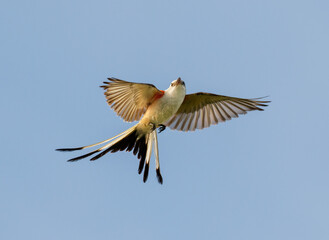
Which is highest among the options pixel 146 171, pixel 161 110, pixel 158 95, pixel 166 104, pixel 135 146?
pixel 158 95

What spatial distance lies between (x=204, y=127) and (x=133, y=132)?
5.38ft

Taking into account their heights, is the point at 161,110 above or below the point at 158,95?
below

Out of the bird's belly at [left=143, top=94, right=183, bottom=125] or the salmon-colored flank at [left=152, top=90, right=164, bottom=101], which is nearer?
the bird's belly at [left=143, top=94, right=183, bottom=125]

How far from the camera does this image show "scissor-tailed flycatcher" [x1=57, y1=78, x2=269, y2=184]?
29.9 ft

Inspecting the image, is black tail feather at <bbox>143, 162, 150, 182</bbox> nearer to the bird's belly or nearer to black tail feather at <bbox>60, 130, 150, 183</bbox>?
black tail feather at <bbox>60, 130, 150, 183</bbox>

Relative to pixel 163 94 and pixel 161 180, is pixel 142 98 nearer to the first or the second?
pixel 163 94

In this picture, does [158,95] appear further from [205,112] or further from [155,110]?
[205,112]

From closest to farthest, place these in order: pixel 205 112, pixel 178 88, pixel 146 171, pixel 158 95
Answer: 1. pixel 178 88
2. pixel 146 171
3. pixel 158 95
4. pixel 205 112

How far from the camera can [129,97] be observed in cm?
948

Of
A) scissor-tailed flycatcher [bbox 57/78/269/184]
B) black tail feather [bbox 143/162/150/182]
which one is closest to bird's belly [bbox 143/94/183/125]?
scissor-tailed flycatcher [bbox 57/78/269/184]

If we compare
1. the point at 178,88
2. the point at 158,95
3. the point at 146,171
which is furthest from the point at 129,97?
the point at 146,171

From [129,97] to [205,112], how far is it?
1.70 meters

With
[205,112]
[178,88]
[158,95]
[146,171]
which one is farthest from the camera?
[205,112]

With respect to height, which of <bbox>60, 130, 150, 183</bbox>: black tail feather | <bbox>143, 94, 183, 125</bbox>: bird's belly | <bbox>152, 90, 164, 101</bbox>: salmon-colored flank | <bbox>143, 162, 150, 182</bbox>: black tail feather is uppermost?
<bbox>152, 90, 164, 101</bbox>: salmon-colored flank
